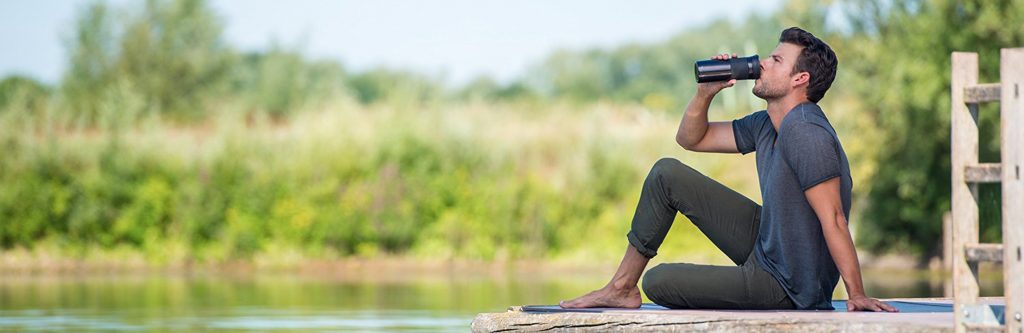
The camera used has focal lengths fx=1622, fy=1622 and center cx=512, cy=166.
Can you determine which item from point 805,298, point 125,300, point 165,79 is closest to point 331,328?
point 125,300

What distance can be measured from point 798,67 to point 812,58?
57 mm

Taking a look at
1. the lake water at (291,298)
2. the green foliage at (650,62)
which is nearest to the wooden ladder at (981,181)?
the lake water at (291,298)

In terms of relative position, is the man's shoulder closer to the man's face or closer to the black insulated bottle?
the man's face

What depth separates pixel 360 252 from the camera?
19500 millimetres

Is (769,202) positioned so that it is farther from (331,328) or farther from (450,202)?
(450,202)

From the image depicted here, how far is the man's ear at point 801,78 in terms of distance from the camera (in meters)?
5.66

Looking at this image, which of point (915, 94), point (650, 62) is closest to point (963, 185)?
point (915, 94)

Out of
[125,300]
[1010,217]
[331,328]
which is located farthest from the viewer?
[125,300]

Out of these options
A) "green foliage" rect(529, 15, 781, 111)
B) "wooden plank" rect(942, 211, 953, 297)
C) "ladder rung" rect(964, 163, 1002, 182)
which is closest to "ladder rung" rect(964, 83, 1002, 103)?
"ladder rung" rect(964, 163, 1002, 182)

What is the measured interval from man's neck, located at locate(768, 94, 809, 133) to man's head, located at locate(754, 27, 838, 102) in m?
0.02

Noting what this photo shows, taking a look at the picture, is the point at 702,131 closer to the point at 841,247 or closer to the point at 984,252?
the point at 841,247

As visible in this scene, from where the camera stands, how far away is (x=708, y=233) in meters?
5.96

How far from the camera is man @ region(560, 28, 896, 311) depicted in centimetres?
546

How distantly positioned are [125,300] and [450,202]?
695cm
